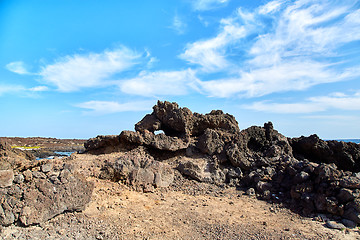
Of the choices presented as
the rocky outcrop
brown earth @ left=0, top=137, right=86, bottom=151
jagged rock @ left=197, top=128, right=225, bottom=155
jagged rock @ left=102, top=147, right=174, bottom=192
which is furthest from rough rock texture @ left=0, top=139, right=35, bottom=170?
brown earth @ left=0, top=137, right=86, bottom=151

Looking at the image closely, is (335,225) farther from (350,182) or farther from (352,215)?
(350,182)

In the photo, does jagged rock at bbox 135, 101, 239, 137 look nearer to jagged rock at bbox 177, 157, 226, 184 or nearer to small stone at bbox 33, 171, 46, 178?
jagged rock at bbox 177, 157, 226, 184

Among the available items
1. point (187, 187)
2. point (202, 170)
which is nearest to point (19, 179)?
point (187, 187)

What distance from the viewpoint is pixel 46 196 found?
249 inches

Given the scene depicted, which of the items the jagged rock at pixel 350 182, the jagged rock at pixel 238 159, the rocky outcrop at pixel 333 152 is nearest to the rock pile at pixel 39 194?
the jagged rock at pixel 238 159

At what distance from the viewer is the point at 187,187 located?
31.9 feet

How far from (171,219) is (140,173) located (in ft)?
8.65

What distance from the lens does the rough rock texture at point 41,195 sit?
19.2 ft

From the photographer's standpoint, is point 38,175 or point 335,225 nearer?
point 38,175

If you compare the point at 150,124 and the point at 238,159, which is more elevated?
the point at 150,124

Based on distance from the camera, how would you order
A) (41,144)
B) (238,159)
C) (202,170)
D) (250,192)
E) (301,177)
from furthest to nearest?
(41,144) → (238,159) → (202,170) → (250,192) → (301,177)

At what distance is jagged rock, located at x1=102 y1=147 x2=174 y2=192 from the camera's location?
8.97m

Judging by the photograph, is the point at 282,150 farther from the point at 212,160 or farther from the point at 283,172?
the point at 212,160

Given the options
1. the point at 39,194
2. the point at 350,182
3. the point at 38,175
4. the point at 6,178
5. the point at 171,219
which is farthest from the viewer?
the point at 350,182
